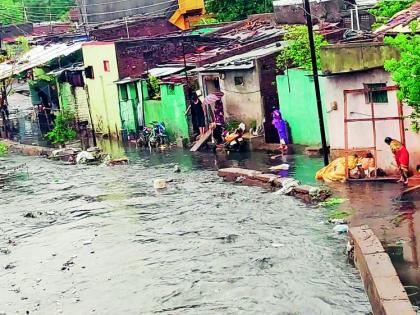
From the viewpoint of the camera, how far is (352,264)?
12.8 metres

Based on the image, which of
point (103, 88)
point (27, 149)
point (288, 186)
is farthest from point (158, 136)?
point (288, 186)

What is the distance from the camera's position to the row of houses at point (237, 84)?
1841 cm

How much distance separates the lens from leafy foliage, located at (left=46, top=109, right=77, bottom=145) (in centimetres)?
3491

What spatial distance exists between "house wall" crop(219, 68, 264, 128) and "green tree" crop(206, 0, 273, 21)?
588 inches

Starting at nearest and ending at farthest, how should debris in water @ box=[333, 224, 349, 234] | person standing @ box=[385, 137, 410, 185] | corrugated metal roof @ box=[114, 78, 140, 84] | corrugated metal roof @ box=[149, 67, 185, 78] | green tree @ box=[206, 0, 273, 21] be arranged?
debris in water @ box=[333, 224, 349, 234] → person standing @ box=[385, 137, 410, 185] → corrugated metal roof @ box=[149, 67, 185, 78] → corrugated metal roof @ box=[114, 78, 140, 84] → green tree @ box=[206, 0, 273, 21]

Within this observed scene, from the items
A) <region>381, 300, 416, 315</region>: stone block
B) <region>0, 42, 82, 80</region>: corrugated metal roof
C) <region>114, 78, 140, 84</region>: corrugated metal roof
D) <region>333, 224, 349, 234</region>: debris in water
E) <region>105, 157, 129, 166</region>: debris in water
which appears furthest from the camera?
<region>0, 42, 82, 80</region>: corrugated metal roof

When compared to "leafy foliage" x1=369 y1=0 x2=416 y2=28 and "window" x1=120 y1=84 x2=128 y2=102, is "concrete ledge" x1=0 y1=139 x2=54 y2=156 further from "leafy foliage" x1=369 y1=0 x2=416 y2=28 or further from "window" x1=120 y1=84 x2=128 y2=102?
"leafy foliage" x1=369 y1=0 x2=416 y2=28

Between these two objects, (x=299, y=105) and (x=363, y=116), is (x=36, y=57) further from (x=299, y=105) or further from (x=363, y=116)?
(x=363, y=116)

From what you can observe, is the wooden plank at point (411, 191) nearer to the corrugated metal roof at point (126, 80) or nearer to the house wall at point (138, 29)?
the corrugated metal roof at point (126, 80)

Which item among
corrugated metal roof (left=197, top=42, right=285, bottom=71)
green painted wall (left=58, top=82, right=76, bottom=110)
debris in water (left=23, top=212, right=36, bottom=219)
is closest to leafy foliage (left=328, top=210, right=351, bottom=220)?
debris in water (left=23, top=212, right=36, bottom=219)

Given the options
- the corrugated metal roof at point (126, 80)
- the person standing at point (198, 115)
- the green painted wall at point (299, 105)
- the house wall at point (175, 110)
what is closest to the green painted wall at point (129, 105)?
the corrugated metal roof at point (126, 80)

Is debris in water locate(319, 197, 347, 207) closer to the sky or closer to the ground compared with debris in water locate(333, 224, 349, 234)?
closer to the sky

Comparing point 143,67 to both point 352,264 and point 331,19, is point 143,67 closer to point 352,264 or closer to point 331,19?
point 331,19

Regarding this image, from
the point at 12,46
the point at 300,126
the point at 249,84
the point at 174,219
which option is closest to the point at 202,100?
the point at 249,84
